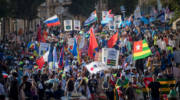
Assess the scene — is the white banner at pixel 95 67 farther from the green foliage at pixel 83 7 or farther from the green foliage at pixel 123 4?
the green foliage at pixel 83 7

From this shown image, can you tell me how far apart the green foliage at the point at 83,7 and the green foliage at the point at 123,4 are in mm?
2772

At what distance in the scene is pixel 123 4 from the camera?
6781 centimetres

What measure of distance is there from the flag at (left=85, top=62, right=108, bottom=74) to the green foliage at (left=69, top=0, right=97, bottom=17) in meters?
50.2

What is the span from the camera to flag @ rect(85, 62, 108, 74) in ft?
61.1

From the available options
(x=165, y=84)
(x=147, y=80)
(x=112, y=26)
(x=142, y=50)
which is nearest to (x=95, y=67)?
(x=142, y=50)

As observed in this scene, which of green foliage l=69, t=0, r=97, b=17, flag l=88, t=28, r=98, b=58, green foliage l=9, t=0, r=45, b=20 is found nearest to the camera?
flag l=88, t=28, r=98, b=58

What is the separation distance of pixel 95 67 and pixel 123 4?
49.9m

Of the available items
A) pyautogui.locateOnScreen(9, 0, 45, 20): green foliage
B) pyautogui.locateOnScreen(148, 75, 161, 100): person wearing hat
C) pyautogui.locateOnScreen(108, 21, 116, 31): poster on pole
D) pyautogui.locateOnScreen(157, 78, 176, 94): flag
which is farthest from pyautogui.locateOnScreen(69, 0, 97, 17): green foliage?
pyautogui.locateOnScreen(148, 75, 161, 100): person wearing hat

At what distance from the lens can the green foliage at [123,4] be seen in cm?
6725

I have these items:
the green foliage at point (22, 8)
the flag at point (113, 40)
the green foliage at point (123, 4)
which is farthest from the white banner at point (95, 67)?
the green foliage at point (123, 4)

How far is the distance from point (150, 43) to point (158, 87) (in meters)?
13.4

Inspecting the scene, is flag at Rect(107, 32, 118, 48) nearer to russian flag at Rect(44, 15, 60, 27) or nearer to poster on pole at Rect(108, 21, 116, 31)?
russian flag at Rect(44, 15, 60, 27)

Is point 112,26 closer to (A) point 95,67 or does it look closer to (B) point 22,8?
(A) point 95,67

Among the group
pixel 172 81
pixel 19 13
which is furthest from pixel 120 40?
pixel 19 13
